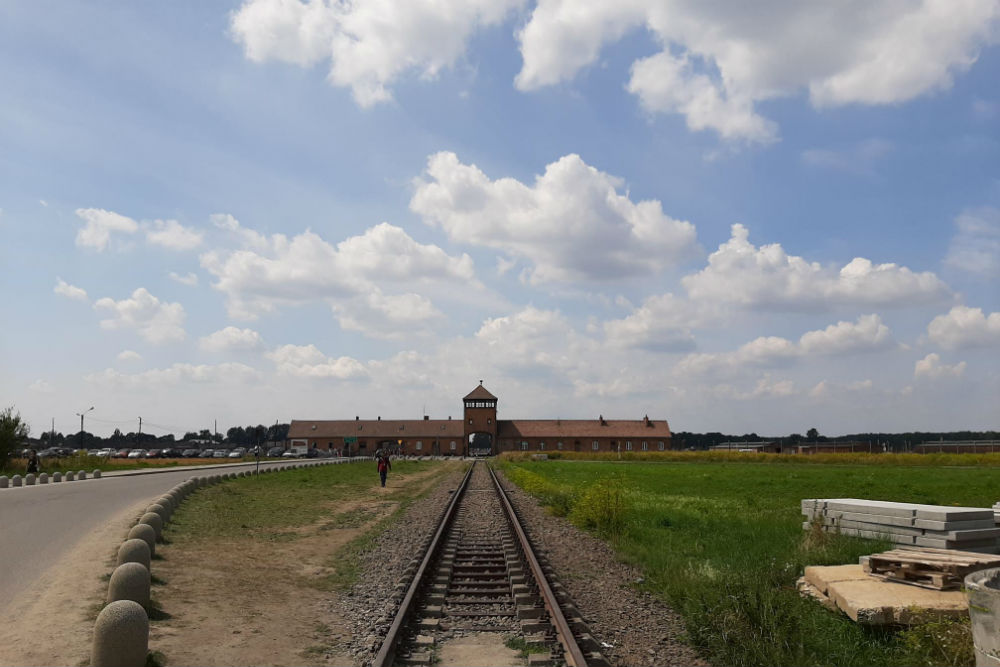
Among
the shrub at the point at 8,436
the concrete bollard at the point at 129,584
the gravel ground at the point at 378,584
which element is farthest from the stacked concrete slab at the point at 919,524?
the shrub at the point at 8,436

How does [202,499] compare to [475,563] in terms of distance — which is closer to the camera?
[475,563]

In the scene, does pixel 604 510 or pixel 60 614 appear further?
pixel 604 510

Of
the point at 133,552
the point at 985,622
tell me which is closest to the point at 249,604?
the point at 133,552

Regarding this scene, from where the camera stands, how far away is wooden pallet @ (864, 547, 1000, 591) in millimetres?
7848

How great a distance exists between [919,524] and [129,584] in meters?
10.6

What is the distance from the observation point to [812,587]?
29.5ft

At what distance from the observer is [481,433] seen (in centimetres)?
11125

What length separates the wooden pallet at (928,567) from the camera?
7.85m

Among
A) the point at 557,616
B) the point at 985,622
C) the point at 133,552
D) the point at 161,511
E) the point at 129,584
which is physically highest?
the point at 985,622

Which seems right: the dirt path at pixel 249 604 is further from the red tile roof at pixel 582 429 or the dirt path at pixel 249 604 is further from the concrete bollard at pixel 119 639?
the red tile roof at pixel 582 429

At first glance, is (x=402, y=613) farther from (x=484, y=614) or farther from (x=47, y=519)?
(x=47, y=519)

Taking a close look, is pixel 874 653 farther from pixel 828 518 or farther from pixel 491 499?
pixel 491 499

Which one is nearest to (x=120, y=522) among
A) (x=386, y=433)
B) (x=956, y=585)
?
(x=956, y=585)

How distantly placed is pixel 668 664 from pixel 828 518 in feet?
25.5
